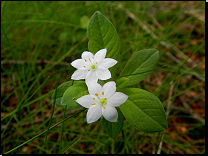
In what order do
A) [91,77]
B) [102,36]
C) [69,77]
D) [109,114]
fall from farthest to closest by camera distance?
1. [69,77]
2. [102,36]
3. [91,77]
4. [109,114]

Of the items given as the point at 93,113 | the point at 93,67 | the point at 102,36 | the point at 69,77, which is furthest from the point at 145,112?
the point at 69,77

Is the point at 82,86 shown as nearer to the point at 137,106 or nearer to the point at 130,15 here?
the point at 137,106

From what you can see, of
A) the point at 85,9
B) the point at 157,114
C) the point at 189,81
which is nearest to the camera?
the point at 157,114

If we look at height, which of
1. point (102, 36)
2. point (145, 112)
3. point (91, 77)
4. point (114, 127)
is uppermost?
point (102, 36)

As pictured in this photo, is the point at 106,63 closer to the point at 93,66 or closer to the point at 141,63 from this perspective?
the point at 93,66

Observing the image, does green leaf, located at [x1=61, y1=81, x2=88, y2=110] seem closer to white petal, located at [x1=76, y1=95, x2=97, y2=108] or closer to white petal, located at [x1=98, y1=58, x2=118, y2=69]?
white petal, located at [x1=76, y1=95, x2=97, y2=108]

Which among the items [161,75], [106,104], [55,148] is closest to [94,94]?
[106,104]

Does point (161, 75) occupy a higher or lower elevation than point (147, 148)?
higher
